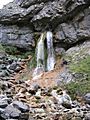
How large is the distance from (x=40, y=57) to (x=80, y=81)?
5.49 metres

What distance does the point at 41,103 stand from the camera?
13.1 m

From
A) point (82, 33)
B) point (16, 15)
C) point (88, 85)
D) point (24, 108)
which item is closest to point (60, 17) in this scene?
point (82, 33)

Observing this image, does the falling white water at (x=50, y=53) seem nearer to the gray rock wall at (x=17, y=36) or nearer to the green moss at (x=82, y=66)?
the gray rock wall at (x=17, y=36)

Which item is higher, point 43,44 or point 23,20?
point 23,20

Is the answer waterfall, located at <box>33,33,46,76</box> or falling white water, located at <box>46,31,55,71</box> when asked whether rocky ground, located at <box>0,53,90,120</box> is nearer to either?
waterfall, located at <box>33,33,46,76</box>

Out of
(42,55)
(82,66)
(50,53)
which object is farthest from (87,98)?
(42,55)

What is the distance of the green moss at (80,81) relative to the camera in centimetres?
1504

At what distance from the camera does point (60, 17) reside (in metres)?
20.9

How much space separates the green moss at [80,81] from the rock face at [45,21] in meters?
2.90

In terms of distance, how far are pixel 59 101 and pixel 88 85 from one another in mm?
2363

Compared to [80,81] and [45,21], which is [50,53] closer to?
[45,21]

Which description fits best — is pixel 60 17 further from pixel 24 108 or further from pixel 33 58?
pixel 24 108

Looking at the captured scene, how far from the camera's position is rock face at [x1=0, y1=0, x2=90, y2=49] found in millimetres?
20438

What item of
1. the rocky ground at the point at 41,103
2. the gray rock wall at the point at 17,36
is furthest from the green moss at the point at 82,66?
the gray rock wall at the point at 17,36
